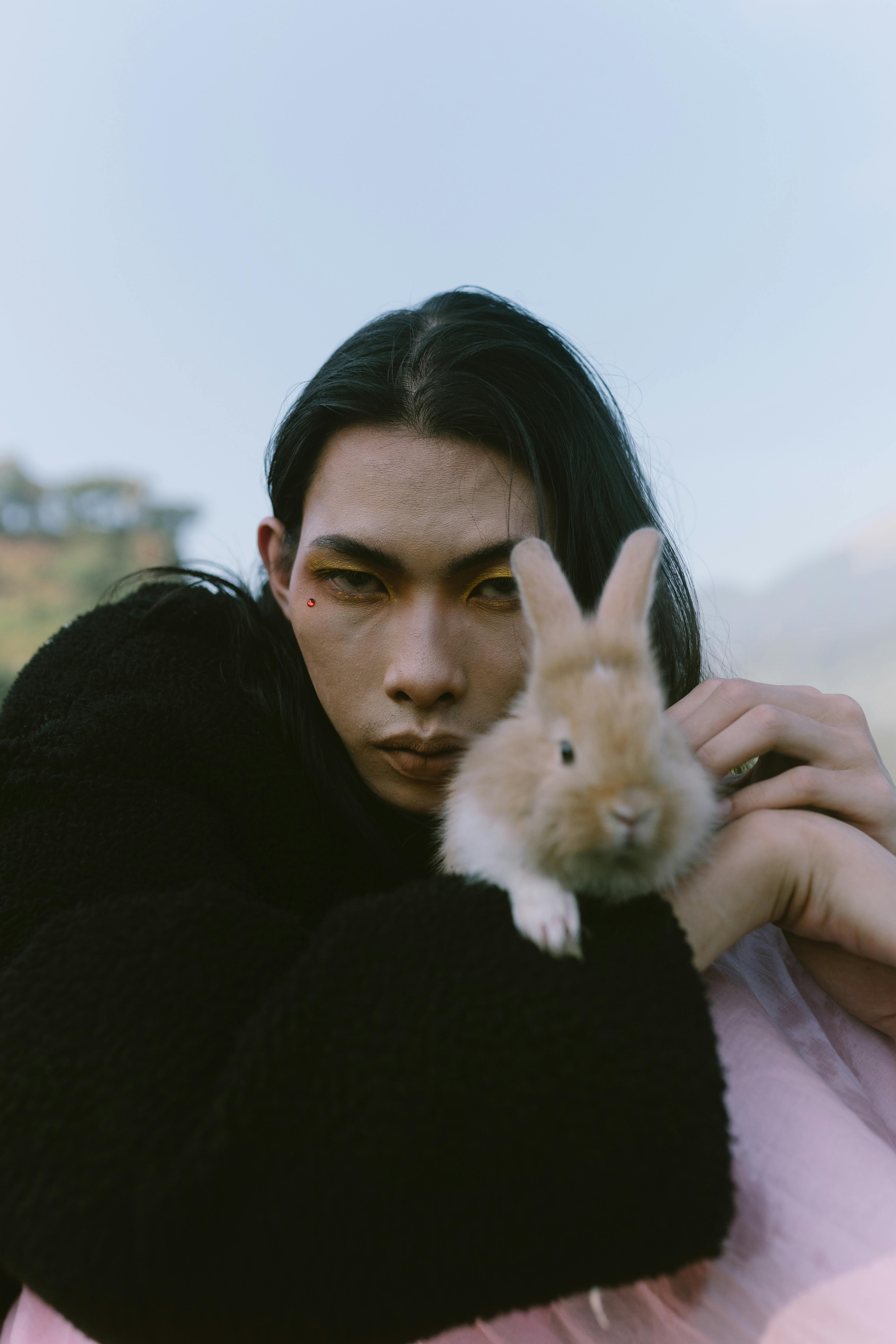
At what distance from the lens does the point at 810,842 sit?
1579 millimetres

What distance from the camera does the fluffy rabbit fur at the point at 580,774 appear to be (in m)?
1.29

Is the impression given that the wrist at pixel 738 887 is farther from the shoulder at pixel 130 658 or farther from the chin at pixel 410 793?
the shoulder at pixel 130 658

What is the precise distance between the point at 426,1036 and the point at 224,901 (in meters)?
0.45

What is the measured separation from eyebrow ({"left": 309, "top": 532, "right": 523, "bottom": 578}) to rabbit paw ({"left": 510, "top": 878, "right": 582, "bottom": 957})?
818 millimetres

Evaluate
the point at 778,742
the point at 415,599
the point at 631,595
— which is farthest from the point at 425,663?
the point at 778,742

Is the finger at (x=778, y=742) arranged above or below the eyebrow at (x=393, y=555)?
below

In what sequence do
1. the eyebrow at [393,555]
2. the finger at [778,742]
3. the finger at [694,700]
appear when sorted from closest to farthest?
Answer: the finger at [778,742] < the finger at [694,700] < the eyebrow at [393,555]

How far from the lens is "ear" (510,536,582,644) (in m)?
1.52

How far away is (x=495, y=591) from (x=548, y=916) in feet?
2.93

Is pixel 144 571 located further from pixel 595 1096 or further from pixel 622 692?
pixel 595 1096

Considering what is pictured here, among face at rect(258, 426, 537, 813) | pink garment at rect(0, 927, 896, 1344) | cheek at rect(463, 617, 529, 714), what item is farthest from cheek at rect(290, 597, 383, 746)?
pink garment at rect(0, 927, 896, 1344)

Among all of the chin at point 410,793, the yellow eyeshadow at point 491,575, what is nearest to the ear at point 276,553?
the chin at point 410,793

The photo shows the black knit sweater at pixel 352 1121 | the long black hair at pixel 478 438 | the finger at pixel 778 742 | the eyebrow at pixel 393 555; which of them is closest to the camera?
the black knit sweater at pixel 352 1121

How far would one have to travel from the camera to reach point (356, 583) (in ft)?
6.79
